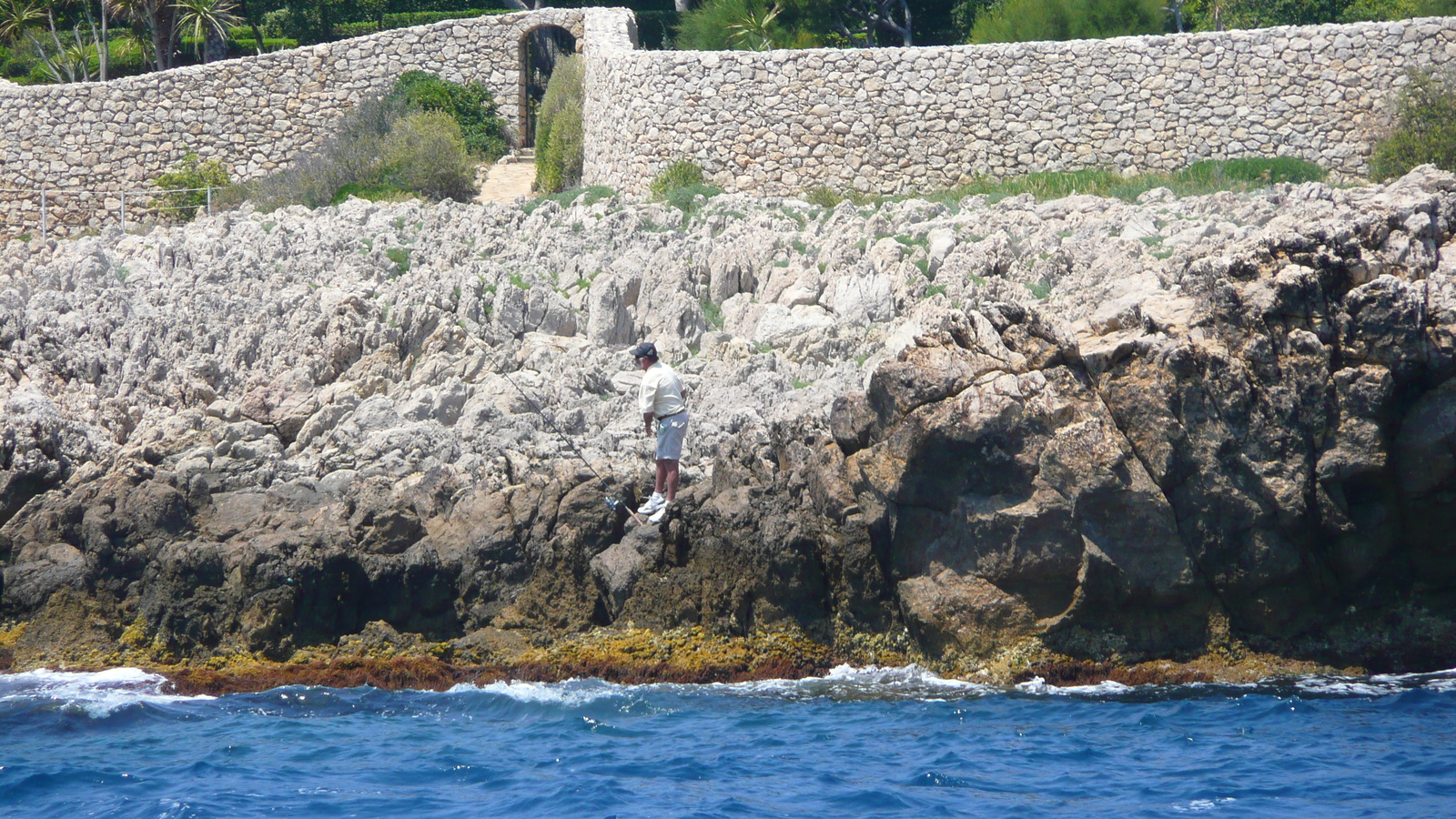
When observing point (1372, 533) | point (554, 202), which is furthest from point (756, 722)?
point (554, 202)

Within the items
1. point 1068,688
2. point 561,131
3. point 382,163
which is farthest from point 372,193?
point 1068,688

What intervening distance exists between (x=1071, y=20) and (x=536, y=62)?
33.9 ft

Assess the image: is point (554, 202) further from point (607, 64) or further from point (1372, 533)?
point (1372, 533)

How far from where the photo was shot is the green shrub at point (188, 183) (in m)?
23.3

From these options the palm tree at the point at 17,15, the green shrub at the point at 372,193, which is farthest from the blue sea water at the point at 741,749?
→ the palm tree at the point at 17,15

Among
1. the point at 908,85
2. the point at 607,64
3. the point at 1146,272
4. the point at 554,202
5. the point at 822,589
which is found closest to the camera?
the point at 822,589

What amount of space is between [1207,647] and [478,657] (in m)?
5.88

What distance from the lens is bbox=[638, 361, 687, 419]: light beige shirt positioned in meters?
12.2

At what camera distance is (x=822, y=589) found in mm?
11859

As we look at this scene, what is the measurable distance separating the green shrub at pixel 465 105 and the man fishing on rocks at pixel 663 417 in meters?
13.6

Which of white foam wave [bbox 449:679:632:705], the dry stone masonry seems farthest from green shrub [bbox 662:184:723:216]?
white foam wave [bbox 449:679:632:705]

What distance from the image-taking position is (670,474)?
485 inches

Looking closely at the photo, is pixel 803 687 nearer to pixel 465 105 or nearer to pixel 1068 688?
pixel 1068 688

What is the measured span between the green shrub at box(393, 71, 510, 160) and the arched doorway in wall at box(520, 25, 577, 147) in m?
0.56
